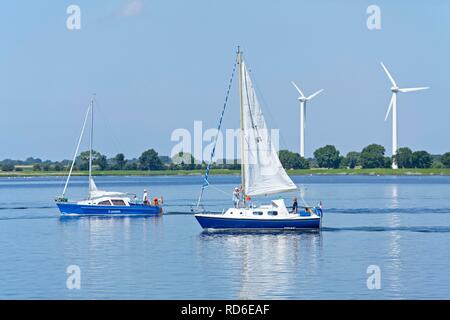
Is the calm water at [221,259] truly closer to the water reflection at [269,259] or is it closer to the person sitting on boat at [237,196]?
the water reflection at [269,259]

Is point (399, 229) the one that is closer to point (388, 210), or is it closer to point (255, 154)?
point (255, 154)

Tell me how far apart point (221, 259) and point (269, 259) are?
3623 mm

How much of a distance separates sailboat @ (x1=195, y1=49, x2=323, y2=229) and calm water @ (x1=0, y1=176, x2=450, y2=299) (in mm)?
1439

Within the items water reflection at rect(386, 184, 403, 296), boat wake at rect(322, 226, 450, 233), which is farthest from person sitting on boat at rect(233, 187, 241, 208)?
water reflection at rect(386, 184, 403, 296)

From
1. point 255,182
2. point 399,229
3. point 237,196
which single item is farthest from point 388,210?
point 255,182

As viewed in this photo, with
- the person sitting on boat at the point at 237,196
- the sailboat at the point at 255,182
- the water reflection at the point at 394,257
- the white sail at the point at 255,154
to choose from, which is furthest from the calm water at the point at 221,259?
the white sail at the point at 255,154

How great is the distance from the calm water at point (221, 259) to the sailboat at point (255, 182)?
1.44 meters

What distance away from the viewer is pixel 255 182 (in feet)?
298

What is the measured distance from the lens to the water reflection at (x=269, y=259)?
5808cm

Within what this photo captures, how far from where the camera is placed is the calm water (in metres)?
58.1
